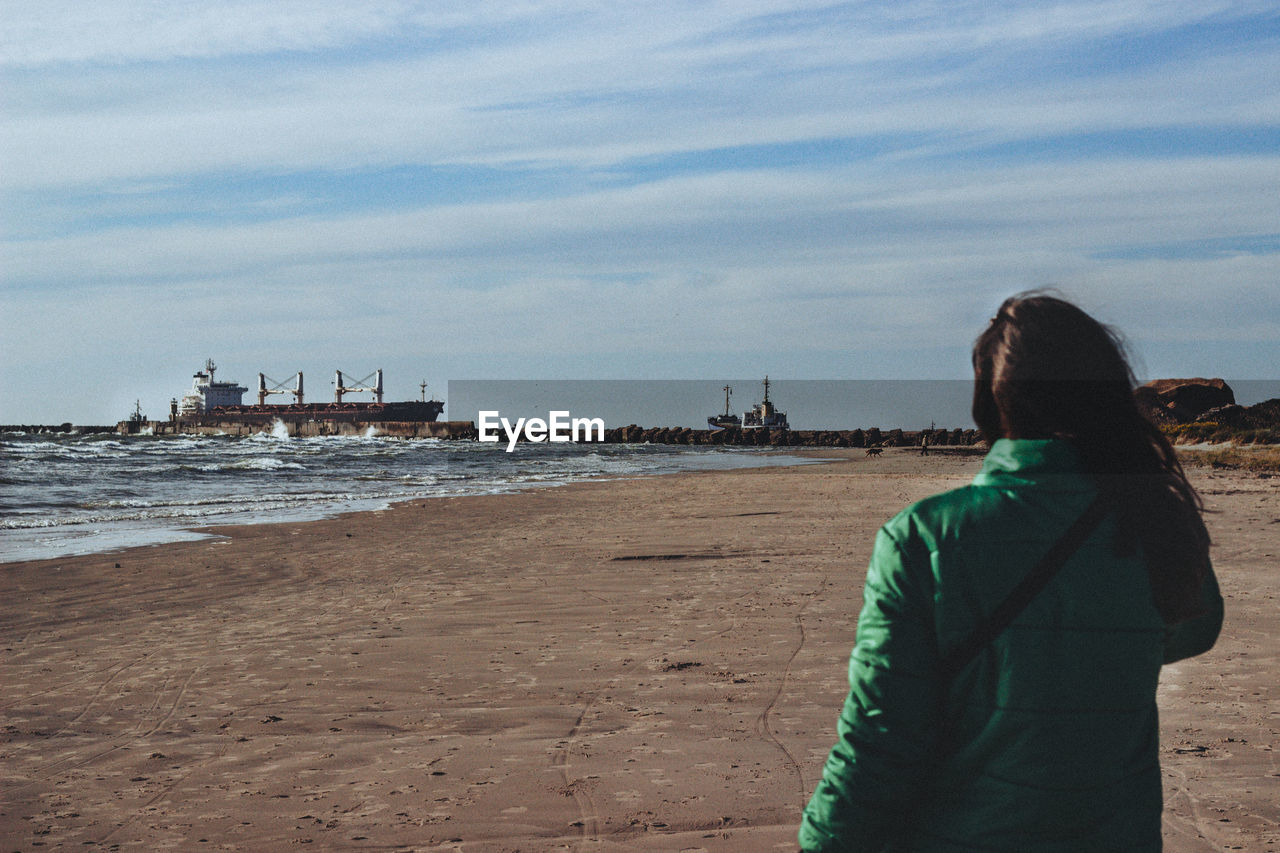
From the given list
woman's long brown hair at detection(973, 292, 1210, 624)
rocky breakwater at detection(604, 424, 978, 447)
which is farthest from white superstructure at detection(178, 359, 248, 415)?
woman's long brown hair at detection(973, 292, 1210, 624)

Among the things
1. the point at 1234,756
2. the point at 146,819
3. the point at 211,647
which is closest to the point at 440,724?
the point at 146,819

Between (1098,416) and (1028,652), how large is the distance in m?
0.43

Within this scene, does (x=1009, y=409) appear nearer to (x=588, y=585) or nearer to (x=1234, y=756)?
(x=1234, y=756)

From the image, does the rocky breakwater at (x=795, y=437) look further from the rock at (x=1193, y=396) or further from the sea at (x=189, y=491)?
the sea at (x=189, y=491)

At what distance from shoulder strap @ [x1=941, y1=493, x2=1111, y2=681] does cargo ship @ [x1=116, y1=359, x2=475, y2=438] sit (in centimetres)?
12121

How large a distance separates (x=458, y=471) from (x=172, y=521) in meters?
20.6

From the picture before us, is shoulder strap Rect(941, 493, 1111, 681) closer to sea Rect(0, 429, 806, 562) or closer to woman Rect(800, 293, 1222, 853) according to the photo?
woman Rect(800, 293, 1222, 853)

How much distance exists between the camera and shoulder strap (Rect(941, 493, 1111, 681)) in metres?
1.61

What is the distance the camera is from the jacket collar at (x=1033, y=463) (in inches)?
66.2

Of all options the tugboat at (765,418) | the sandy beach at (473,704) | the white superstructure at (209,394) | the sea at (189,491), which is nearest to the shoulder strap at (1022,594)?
the sandy beach at (473,704)

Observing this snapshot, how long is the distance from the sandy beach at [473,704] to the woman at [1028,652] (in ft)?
7.40

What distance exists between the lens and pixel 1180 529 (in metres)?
1.72

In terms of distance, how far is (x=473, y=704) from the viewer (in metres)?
5.58

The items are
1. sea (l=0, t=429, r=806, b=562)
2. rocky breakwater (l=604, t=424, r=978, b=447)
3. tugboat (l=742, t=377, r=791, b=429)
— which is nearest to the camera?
sea (l=0, t=429, r=806, b=562)
